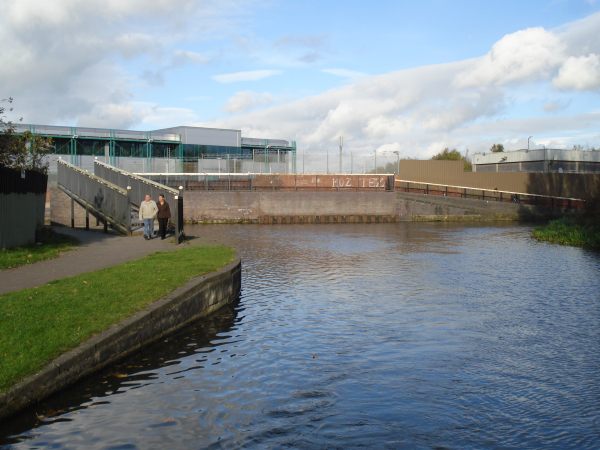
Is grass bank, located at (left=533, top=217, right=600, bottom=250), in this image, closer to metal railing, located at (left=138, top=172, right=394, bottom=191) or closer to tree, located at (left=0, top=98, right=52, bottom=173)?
metal railing, located at (left=138, top=172, right=394, bottom=191)

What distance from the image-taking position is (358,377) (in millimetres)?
8562

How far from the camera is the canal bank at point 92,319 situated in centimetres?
738

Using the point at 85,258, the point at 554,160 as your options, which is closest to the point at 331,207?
the point at 554,160

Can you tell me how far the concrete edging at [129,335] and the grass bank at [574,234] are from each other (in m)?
19.2

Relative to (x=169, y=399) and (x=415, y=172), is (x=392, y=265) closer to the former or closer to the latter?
(x=169, y=399)

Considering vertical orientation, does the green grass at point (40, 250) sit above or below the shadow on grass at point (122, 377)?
above

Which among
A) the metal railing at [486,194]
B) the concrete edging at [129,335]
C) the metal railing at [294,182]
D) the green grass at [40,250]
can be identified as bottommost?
the concrete edging at [129,335]

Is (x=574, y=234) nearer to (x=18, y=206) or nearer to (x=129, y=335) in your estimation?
(x=18, y=206)

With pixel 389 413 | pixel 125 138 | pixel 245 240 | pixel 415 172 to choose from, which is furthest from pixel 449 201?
pixel 389 413

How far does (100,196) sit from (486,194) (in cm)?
3603

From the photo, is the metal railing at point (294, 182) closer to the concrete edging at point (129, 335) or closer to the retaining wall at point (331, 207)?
the retaining wall at point (331, 207)

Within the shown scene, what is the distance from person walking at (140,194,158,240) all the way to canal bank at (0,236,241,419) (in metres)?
7.16

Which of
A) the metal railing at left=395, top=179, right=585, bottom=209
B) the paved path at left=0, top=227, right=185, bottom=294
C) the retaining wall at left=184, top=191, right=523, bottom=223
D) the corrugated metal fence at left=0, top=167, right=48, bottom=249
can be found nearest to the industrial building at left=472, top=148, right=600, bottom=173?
the metal railing at left=395, top=179, right=585, bottom=209

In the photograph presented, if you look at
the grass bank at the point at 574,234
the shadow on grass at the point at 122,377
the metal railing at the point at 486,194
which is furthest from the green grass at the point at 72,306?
the metal railing at the point at 486,194
